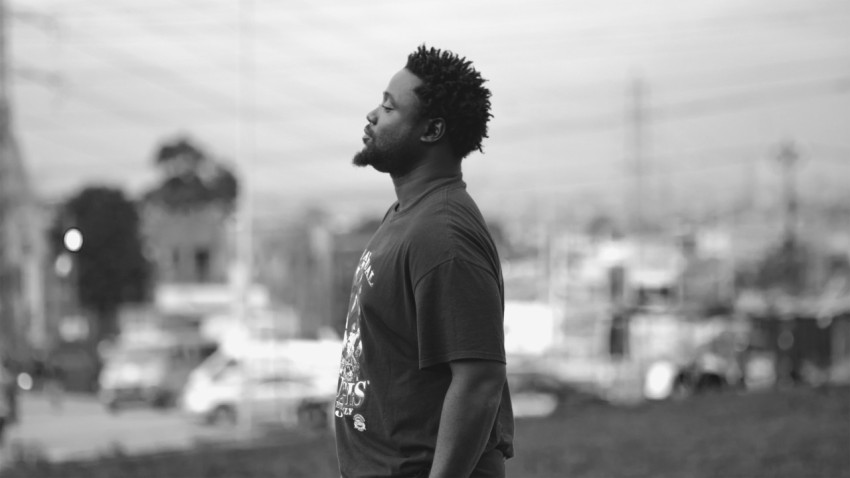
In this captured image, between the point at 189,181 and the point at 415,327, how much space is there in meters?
77.7

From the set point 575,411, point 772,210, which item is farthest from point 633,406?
point 772,210

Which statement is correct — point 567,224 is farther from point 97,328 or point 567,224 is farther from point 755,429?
point 755,429

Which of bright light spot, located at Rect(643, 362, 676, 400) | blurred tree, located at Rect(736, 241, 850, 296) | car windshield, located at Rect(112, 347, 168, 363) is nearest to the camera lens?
bright light spot, located at Rect(643, 362, 676, 400)

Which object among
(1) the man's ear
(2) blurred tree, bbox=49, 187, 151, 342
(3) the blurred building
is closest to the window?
(3) the blurred building

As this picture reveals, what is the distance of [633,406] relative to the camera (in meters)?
23.4

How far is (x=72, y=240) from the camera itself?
13.9 m

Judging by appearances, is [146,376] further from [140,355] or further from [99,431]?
[99,431]

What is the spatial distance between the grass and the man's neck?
8.33 metres

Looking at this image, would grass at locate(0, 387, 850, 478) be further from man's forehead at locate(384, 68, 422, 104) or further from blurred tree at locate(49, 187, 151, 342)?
blurred tree at locate(49, 187, 151, 342)

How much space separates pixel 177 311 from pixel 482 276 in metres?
77.8

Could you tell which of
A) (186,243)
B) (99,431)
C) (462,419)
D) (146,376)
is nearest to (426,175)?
(462,419)

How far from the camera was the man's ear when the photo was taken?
10.0 feet

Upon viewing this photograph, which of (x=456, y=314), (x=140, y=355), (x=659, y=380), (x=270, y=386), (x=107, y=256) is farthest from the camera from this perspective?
(x=107, y=256)

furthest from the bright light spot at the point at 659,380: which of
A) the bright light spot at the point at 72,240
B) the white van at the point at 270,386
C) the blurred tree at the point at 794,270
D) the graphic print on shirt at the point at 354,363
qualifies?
the graphic print on shirt at the point at 354,363
